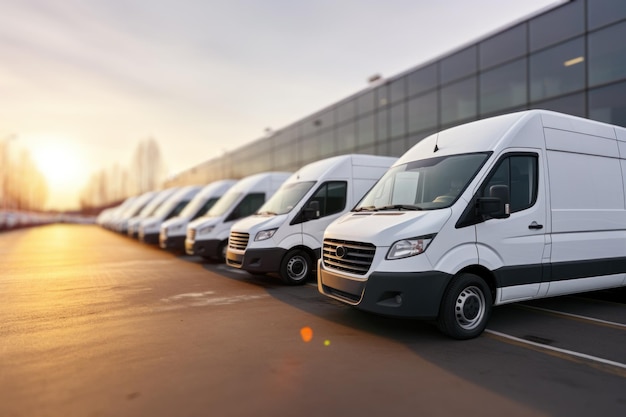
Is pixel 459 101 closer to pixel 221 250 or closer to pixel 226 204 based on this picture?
pixel 226 204

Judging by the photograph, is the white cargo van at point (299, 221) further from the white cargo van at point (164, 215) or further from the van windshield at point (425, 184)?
the white cargo van at point (164, 215)

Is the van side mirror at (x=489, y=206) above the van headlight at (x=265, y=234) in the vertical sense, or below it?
above

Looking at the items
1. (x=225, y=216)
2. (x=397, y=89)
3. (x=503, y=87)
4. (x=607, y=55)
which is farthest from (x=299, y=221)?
(x=397, y=89)

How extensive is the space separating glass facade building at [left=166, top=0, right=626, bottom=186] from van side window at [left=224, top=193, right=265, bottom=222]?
32.5ft

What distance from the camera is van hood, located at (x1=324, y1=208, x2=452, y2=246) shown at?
→ 16.1 ft

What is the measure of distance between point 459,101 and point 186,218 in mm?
11918

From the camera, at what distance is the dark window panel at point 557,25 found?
14.1 meters

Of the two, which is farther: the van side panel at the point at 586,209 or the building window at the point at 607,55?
the building window at the point at 607,55

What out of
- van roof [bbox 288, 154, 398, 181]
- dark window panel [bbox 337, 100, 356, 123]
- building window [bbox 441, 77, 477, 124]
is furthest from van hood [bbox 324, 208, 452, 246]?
dark window panel [bbox 337, 100, 356, 123]

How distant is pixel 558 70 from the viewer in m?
14.7

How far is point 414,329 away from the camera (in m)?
5.47

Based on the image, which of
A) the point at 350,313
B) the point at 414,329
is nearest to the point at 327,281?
the point at 350,313

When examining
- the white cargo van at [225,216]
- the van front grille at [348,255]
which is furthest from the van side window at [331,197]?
the white cargo van at [225,216]

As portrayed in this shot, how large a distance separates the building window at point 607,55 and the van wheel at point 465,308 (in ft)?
37.5
